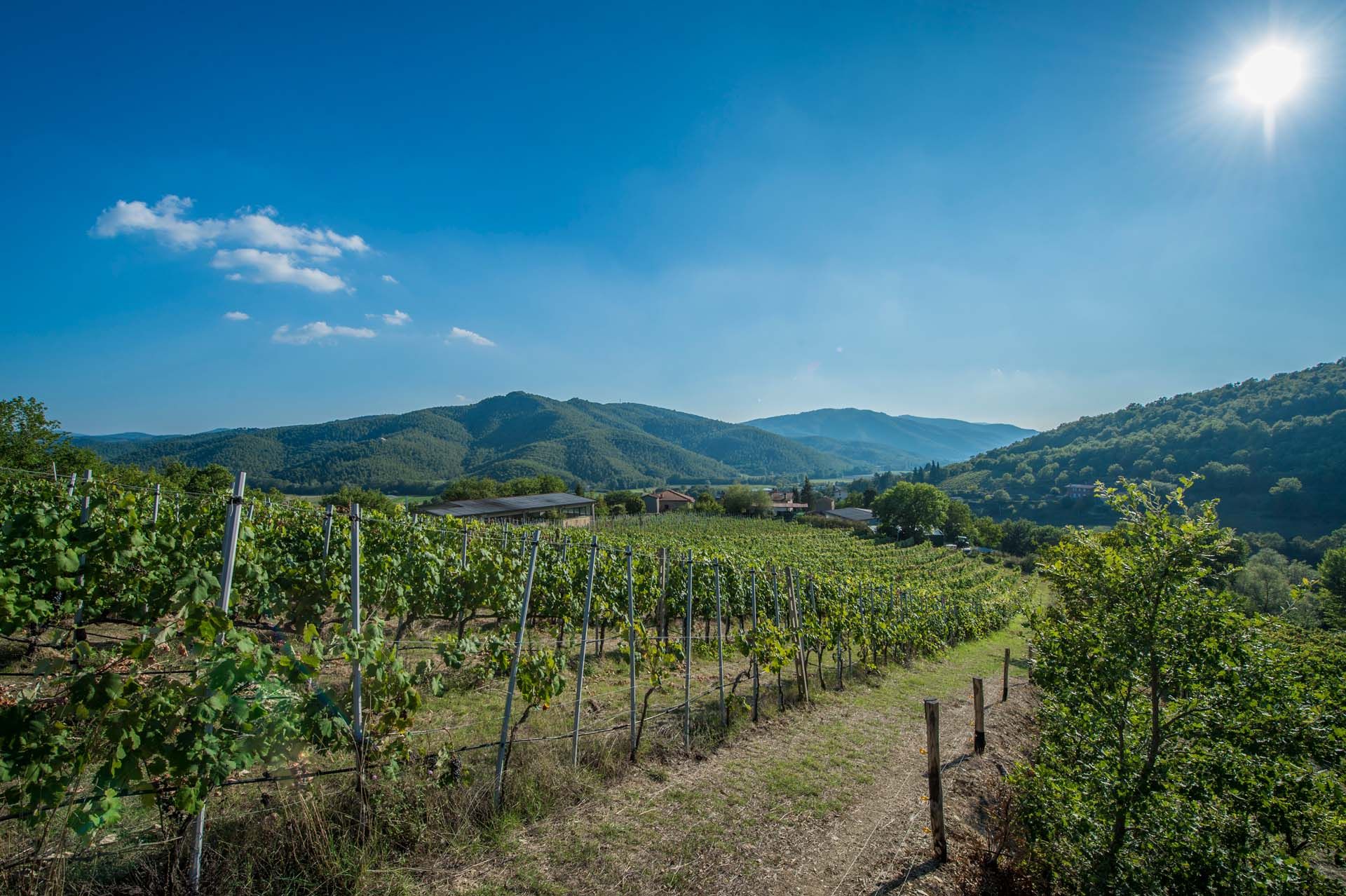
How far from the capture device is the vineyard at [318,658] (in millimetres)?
2551

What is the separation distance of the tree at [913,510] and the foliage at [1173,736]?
62.3 metres

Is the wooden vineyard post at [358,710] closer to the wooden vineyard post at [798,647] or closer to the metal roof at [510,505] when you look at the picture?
the wooden vineyard post at [798,647]

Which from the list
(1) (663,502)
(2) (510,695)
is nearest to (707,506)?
(1) (663,502)

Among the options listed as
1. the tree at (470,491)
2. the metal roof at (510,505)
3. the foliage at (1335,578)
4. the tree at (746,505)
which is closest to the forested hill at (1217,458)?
the foliage at (1335,578)

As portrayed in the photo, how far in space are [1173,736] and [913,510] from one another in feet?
209

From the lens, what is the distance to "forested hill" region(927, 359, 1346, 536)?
6794 centimetres

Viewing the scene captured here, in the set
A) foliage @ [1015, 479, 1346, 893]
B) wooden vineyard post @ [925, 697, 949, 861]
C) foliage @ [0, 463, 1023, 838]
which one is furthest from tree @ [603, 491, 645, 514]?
foliage @ [1015, 479, 1346, 893]

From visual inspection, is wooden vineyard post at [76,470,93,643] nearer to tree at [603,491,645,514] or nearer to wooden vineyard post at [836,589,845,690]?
wooden vineyard post at [836,589,845,690]

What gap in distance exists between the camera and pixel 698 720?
262 inches

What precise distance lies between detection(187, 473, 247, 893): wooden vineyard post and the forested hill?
63.0 metres

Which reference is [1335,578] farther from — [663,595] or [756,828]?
[756,828]

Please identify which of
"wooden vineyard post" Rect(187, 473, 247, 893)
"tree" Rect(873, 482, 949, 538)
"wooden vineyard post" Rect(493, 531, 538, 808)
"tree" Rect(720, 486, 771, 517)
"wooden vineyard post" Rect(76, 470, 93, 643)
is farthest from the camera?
"tree" Rect(720, 486, 771, 517)

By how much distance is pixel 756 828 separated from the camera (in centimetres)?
456

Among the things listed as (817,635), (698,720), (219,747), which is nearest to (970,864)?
Answer: (698,720)
